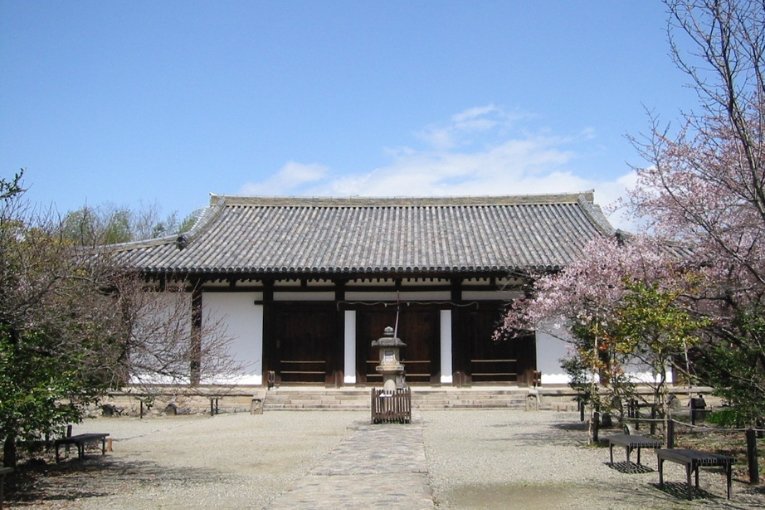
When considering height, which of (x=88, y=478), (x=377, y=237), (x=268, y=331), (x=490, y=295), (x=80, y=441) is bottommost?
(x=88, y=478)

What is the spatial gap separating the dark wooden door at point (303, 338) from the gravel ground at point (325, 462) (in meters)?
5.34

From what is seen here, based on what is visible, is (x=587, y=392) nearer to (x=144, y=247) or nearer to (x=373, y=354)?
(x=373, y=354)

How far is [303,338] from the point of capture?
2391 cm

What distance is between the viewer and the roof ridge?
95.0 feet

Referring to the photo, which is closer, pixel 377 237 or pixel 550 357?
pixel 550 357

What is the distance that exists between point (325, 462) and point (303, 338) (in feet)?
39.2

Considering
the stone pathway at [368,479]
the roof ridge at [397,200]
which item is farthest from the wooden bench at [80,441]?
the roof ridge at [397,200]

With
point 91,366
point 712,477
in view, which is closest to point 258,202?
point 91,366

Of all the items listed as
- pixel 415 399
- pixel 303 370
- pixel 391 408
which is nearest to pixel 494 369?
pixel 415 399

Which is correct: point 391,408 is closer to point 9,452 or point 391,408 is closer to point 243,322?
point 243,322

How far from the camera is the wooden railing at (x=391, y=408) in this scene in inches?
695

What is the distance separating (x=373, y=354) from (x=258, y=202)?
894 centimetres

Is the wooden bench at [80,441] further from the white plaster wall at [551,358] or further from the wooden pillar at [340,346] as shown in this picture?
the white plaster wall at [551,358]

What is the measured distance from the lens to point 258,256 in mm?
23828
